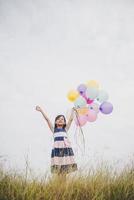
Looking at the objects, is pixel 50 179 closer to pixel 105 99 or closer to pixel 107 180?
pixel 107 180

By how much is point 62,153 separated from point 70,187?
2.67 ft

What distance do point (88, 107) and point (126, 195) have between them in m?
0.99

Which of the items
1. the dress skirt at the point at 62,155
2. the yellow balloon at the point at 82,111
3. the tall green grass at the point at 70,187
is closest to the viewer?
the tall green grass at the point at 70,187

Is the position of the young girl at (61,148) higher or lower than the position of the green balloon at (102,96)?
lower

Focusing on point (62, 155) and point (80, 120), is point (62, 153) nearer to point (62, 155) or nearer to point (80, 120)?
point (62, 155)

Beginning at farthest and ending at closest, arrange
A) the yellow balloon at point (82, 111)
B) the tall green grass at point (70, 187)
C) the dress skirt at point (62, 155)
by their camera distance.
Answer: the yellow balloon at point (82, 111) < the dress skirt at point (62, 155) < the tall green grass at point (70, 187)

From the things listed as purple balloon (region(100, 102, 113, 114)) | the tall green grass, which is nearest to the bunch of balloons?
purple balloon (region(100, 102, 113, 114))

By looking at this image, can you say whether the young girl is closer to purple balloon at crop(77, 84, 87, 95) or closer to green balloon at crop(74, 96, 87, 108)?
green balloon at crop(74, 96, 87, 108)

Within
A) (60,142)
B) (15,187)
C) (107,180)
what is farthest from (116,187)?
(60,142)

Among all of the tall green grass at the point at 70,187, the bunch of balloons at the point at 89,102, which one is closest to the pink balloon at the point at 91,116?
the bunch of balloons at the point at 89,102

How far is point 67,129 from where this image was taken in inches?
140

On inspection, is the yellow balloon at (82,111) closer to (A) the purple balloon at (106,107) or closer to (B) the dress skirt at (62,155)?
(A) the purple balloon at (106,107)

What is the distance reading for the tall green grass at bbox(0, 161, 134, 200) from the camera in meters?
2.49

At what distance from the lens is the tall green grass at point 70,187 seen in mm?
2494
